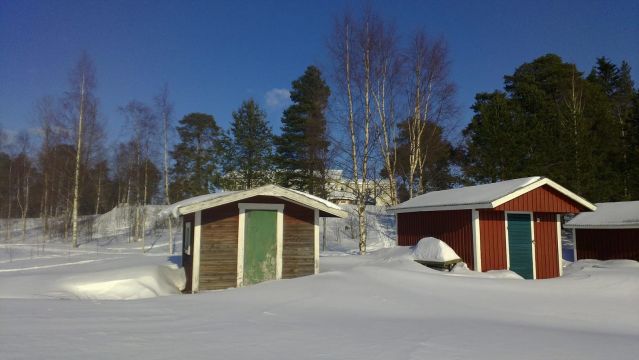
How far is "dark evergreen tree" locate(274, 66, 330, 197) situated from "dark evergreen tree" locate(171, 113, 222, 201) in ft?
16.6

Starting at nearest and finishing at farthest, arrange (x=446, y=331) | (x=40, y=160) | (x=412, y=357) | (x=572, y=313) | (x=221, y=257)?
(x=412, y=357), (x=446, y=331), (x=572, y=313), (x=221, y=257), (x=40, y=160)

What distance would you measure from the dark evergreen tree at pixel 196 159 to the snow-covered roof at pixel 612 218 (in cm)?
2335

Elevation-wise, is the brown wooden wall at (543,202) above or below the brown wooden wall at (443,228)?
above

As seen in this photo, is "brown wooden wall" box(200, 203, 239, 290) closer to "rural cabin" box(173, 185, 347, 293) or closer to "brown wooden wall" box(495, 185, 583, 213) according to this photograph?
"rural cabin" box(173, 185, 347, 293)

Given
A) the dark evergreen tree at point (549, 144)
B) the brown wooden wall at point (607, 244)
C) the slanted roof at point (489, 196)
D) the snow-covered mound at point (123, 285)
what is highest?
the dark evergreen tree at point (549, 144)

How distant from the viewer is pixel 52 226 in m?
36.0

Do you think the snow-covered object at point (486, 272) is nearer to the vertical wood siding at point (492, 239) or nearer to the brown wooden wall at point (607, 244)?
the vertical wood siding at point (492, 239)

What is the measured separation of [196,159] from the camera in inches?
1318

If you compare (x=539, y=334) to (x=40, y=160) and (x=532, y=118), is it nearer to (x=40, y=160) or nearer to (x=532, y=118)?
(x=532, y=118)

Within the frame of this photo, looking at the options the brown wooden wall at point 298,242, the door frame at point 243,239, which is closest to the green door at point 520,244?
the brown wooden wall at point 298,242

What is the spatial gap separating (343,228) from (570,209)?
17604 millimetres

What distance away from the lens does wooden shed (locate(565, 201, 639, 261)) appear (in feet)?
58.0

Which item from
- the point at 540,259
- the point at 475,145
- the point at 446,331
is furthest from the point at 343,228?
the point at 446,331

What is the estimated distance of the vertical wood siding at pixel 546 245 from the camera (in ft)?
45.5
